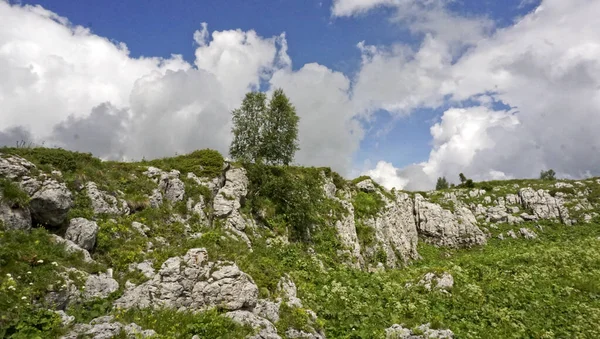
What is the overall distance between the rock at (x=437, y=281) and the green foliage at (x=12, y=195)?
79.5 feet

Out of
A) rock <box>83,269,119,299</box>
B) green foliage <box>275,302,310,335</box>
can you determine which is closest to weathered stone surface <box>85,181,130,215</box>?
rock <box>83,269,119,299</box>

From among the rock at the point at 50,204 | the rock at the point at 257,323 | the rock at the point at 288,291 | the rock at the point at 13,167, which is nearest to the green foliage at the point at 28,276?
the rock at the point at 50,204

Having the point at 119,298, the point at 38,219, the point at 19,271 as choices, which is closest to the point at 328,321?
the point at 119,298

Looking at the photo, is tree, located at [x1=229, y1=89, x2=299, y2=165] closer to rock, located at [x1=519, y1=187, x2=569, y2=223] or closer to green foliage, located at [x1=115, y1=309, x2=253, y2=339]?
green foliage, located at [x1=115, y1=309, x2=253, y2=339]

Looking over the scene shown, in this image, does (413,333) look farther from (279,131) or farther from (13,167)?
(279,131)

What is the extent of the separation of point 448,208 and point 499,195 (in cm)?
2049

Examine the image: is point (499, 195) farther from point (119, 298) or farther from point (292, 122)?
point (119, 298)

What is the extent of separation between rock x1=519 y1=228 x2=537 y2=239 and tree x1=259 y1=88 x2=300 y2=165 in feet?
124

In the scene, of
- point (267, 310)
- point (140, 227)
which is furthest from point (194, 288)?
point (140, 227)

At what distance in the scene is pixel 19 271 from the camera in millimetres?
12664

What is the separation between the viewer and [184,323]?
1327cm

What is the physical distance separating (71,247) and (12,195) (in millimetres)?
3849

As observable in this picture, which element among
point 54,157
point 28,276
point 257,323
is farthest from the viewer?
point 54,157

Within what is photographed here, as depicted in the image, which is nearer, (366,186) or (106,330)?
(106,330)
